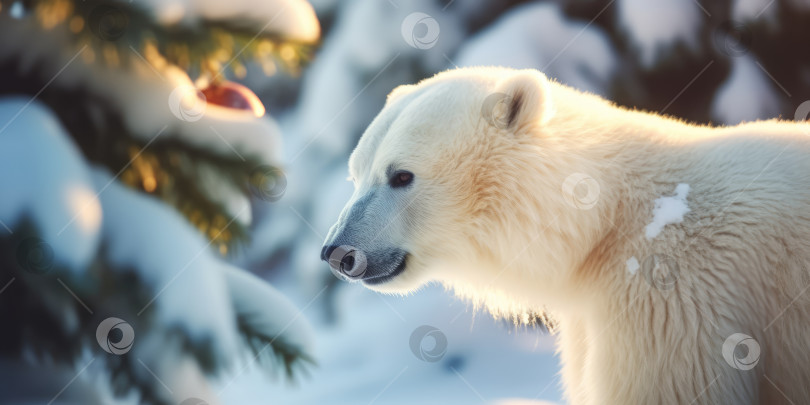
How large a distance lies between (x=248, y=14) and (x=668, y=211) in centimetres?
117

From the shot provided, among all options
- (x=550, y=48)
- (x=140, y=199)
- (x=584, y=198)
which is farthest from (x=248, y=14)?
(x=550, y=48)

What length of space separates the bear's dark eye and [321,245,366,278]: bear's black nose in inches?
7.9

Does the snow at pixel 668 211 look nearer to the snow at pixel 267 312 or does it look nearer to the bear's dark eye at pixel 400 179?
the bear's dark eye at pixel 400 179

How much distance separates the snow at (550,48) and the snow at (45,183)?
77.6 inches

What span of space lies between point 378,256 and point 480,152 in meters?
0.36

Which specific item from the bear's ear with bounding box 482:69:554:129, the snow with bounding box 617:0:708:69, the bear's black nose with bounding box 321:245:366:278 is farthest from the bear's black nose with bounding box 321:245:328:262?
the snow with bounding box 617:0:708:69

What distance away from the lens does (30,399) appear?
1.69 m

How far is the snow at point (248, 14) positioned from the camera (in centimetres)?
150

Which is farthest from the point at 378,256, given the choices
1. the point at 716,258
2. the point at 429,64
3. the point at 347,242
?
the point at 429,64

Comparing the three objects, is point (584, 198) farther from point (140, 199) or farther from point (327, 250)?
point (140, 199)

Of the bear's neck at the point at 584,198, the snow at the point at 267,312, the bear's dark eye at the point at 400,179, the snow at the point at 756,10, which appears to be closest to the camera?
the bear's neck at the point at 584,198

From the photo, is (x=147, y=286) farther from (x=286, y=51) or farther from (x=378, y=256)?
(x=286, y=51)

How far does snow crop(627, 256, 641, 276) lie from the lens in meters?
1.27

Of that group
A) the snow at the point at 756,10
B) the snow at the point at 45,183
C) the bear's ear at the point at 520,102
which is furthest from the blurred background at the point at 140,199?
the snow at the point at 756,10
